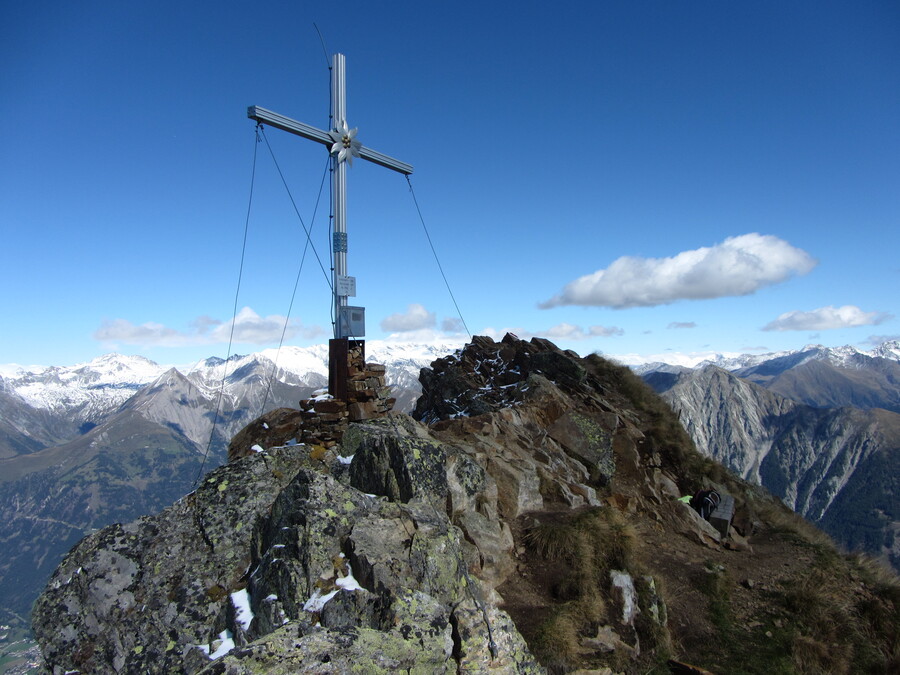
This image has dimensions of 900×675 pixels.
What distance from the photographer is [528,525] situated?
17375 mm

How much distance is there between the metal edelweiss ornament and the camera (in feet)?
68.1

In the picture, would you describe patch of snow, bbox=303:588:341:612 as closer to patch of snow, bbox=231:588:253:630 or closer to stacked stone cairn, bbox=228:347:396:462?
patch of snow, bbox=231:588:253:630

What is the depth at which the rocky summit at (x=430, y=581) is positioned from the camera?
422 inches

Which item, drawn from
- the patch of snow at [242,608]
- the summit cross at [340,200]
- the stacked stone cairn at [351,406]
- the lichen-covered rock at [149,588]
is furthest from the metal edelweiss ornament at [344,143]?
the patch of snow at [242,608]

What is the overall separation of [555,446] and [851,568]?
12.2m

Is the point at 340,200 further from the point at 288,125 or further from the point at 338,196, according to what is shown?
the point at 288,125

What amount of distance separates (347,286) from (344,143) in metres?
6.10

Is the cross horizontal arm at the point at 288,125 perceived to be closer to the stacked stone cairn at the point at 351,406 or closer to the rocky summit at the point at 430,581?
the stacked stone cairn at the point at 351,406

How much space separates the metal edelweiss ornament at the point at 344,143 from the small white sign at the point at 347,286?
16.5 feet

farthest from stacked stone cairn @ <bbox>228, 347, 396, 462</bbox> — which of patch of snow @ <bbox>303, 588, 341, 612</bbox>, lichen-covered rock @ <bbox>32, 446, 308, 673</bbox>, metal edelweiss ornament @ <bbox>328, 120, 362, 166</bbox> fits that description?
metal edelweiss ornament @ <bbox>328, 120, 362, 166</bbox>

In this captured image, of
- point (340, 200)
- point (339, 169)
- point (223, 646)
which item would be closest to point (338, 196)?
point (340, 200)

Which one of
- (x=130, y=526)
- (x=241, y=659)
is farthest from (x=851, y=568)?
(x=130, y=526)

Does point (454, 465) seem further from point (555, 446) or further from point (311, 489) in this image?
point (555, 446)

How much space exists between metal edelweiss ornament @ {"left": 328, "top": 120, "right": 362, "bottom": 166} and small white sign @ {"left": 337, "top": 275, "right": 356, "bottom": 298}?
5022mm
